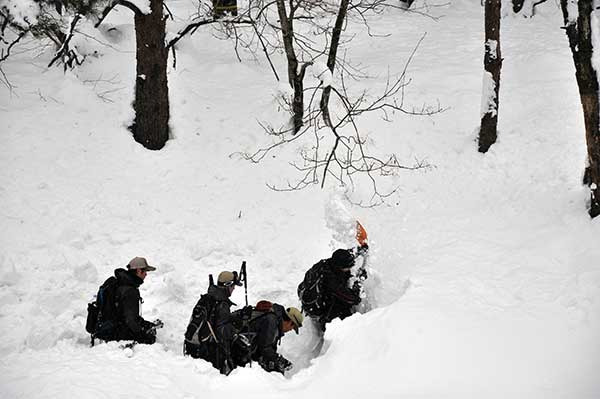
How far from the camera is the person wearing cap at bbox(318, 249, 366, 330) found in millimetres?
7148

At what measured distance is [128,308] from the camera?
6402 mm

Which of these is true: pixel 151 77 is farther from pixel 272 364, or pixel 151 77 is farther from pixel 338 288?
pixel 272 364

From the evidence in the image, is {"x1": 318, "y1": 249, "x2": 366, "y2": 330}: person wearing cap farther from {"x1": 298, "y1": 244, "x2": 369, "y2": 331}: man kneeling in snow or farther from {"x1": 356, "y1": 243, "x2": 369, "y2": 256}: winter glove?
{"x1": 356, "y1": 243, "x2": 369, "y2": 256}: winter glove

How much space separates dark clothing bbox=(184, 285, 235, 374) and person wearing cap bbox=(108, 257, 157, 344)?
2.53 ft

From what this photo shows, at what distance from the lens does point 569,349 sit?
5.39 m

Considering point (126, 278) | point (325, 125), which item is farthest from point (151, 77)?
point (126, 278)

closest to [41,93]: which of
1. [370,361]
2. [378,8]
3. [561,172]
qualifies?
[370,361]

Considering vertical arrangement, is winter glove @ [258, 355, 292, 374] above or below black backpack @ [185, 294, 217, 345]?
below

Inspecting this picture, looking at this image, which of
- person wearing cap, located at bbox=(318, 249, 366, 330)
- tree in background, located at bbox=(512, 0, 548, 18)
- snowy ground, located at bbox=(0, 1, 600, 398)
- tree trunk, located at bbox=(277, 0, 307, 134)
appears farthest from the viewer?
tree in background, located at bbox=(512, 0, 548, 18)

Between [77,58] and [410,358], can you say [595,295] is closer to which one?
[410,358]

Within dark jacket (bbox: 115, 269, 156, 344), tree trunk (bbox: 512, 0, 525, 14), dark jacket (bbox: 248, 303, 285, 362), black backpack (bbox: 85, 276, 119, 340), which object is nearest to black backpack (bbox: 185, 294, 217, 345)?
dark jacket (bbox: 248, 303, 285, 362)

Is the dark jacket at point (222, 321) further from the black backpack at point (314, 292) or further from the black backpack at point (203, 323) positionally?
the black backpack at point (314, 292)

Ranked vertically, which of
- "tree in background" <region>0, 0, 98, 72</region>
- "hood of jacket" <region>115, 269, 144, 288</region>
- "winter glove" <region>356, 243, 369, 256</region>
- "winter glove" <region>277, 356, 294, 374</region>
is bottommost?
"winter glove" <region>277, 356, 294, 374</region>

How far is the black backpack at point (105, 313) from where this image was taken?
6.45 metres
